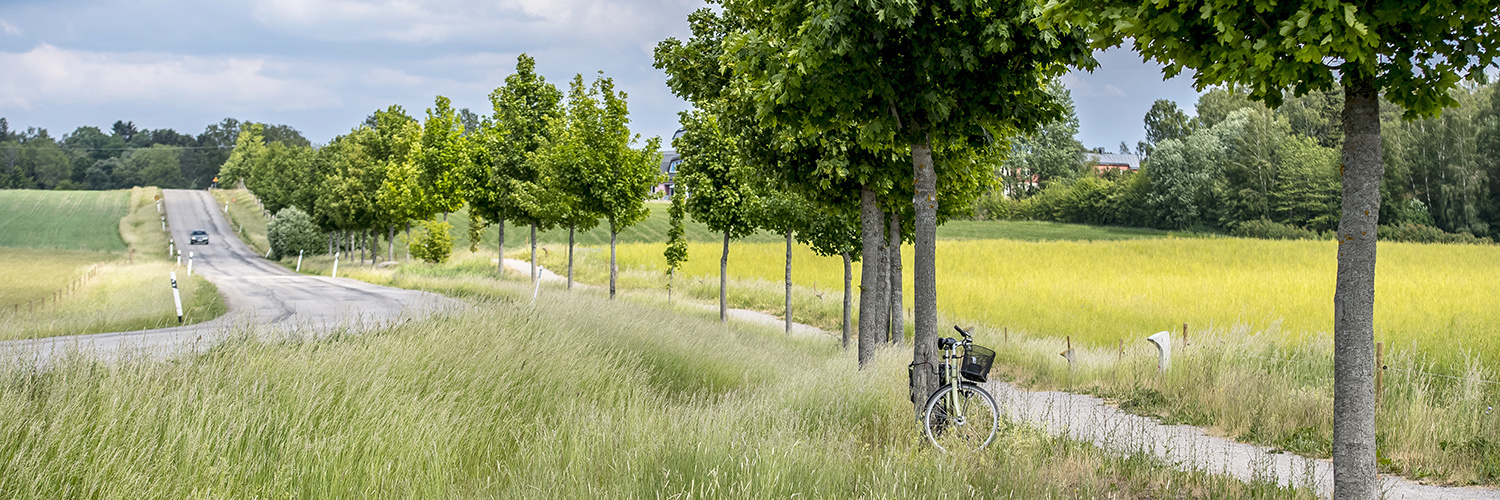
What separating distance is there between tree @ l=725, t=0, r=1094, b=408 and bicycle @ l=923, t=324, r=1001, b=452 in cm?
28


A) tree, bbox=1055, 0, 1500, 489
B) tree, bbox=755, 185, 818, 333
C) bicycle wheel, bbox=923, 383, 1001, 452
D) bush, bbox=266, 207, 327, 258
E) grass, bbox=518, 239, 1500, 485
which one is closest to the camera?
tree, bbox=1055, 0, 1500, 489

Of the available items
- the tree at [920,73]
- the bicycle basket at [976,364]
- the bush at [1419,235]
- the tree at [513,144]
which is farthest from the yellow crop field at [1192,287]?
the tree at [513,144]

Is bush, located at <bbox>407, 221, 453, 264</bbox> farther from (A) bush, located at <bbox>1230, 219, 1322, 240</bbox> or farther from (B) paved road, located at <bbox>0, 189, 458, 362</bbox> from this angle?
(A) bush, located at <bbox>1230, 219, 1322, 240</bbox>

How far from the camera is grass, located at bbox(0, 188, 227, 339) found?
1432 centimetres

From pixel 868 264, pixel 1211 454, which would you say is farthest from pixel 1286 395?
pixel 868 264

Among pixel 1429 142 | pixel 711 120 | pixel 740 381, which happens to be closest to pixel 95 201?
pixel 711 120

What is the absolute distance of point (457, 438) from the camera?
211 inches

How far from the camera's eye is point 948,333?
55.4 feet

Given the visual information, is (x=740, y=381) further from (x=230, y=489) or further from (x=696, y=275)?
(x=696, y=275)

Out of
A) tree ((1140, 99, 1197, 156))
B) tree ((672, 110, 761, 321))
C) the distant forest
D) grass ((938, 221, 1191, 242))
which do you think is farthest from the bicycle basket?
the distant forest

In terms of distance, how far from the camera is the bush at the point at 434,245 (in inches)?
1610

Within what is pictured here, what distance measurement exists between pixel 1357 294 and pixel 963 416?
9.21ft

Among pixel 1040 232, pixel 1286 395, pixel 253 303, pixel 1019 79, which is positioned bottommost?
pixel 253 303

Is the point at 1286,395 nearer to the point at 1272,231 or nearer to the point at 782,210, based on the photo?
the point at 782,210
